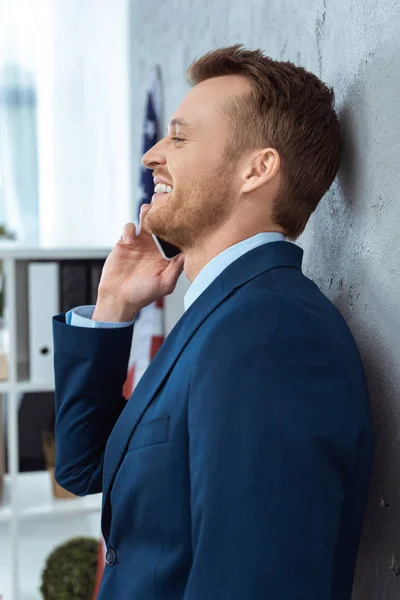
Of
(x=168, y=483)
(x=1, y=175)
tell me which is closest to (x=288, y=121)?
(x=168, y=483)

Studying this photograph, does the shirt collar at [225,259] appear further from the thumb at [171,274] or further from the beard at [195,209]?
the thumb at [171,274]

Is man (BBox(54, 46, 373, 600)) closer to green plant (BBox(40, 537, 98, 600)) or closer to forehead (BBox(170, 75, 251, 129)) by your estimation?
forehead (BBox(170, 75, 251, 129))

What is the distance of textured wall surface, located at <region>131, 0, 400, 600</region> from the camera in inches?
33.9

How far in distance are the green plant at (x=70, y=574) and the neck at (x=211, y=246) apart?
1687mm

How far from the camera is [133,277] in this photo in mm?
1298

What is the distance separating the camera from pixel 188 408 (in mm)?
814

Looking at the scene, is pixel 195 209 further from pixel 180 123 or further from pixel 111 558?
pixel 111 558

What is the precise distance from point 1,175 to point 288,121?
14.1ft

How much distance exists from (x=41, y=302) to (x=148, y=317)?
0.35m

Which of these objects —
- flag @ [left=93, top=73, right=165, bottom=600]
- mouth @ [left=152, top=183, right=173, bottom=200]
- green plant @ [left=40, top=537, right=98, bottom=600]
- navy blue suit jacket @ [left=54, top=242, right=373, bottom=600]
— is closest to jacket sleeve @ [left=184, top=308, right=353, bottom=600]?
navy blue suit jacket @ [left=54, top=242, right=373, bottom=600]

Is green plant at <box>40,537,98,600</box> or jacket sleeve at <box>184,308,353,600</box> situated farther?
green plant at <box>40,537,98,600</box>

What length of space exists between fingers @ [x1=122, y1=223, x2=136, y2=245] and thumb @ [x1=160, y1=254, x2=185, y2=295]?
0.27ft

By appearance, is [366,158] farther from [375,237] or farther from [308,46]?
[308,46]

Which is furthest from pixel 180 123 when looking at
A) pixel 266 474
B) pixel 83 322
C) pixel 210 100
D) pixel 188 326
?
pixel 266 474
